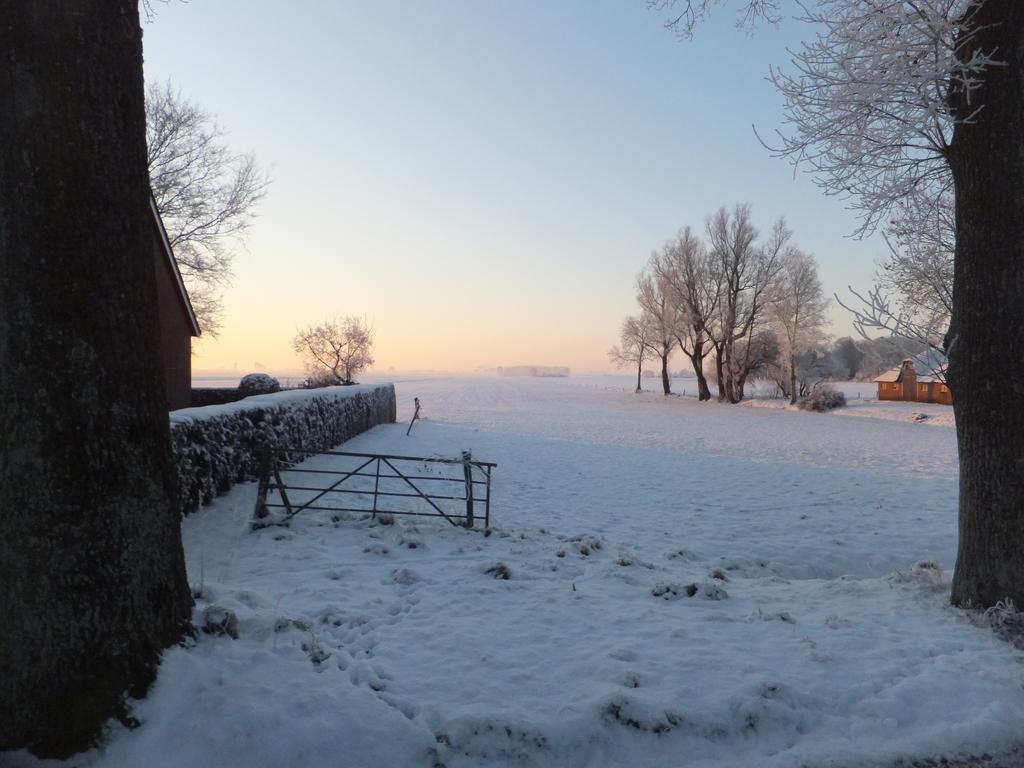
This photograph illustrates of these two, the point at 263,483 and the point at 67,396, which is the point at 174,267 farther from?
the point at 67,396

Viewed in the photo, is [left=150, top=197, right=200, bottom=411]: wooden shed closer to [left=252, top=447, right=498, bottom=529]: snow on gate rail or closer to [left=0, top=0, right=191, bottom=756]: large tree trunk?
[left=252, top=447, right=498, bottom=529]: snow on gate rail

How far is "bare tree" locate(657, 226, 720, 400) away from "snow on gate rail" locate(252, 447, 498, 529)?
35.6 meters

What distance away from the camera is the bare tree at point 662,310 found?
47.5 m

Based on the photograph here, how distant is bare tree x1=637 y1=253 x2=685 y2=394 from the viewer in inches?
1871

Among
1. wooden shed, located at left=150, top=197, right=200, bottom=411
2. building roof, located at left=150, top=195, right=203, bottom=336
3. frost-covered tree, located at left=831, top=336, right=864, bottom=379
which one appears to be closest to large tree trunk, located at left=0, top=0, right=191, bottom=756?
building roof, located at left=150, top=195, right=203, bottom=336

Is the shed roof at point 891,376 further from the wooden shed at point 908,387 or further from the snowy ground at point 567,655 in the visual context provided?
the snowy ground at point 567,655

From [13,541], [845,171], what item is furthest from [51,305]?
[845,171]

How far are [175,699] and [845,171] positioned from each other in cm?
696

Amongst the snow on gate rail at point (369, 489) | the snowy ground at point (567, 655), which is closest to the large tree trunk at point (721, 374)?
the snow on gate rail at point (369, 489)

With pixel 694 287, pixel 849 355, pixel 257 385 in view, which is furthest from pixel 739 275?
pixel 849 355

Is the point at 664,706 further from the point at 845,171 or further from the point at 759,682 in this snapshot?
the point at 845,171

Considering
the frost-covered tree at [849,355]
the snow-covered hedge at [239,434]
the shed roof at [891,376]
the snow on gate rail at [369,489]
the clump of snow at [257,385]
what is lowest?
the snow on gate rail at [369,489]

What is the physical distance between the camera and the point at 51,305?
302 cm

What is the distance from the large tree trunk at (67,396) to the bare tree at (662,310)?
151ft
